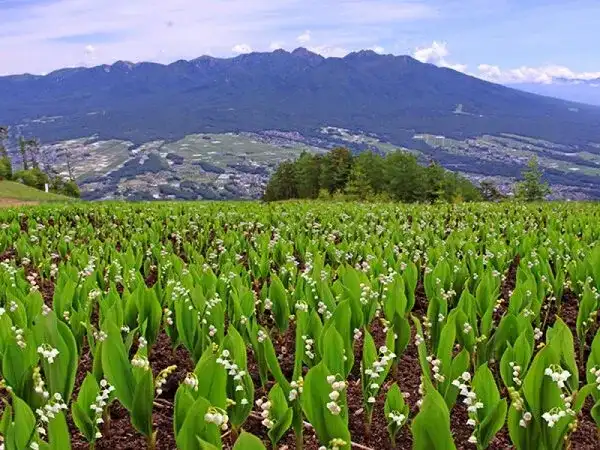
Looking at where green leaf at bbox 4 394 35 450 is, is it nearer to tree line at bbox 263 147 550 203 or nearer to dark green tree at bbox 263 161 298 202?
tree line at bbox 263 147 550 203

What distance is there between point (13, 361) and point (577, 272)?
201 inches

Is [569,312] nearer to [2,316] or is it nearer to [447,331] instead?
[447,331]

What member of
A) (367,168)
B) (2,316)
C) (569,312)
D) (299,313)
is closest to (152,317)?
(2,316)

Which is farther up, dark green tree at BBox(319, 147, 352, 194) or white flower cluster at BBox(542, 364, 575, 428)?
white flower cluster at BBox(542, 364, 575, 428)

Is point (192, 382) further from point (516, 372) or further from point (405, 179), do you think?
point (405, 179)

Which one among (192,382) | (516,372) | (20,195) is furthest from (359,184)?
(192,382)

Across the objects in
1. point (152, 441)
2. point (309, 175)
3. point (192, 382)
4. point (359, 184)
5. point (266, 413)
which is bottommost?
point (359, 184)

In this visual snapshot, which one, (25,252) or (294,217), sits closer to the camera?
(25,252)

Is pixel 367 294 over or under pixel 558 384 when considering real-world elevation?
under

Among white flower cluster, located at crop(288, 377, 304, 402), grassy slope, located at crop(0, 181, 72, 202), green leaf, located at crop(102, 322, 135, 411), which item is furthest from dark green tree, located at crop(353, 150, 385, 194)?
white flower cluster, located at crop(288, 377, 304, 402)

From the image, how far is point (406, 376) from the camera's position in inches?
170

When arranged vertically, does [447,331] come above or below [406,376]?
above

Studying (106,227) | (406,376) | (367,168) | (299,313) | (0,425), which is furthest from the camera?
(367,168)

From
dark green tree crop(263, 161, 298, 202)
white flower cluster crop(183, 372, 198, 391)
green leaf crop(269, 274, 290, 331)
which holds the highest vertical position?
white flower cluster crop(183, 372, 198, 391)
